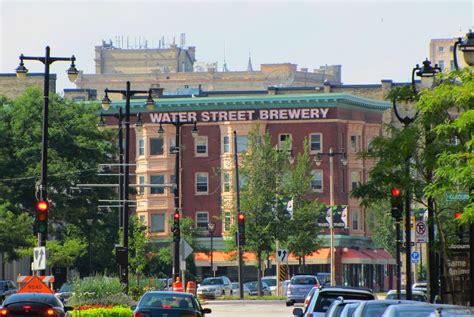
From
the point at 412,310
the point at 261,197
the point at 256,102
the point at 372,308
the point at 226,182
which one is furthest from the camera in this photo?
the point at 256,102

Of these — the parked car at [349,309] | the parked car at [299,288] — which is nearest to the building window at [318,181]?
the parked car at [299,288]

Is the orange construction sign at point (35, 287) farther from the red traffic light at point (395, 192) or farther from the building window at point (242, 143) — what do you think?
the building window at point (242, 143)

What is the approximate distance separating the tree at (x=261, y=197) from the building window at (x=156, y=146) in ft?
76.7

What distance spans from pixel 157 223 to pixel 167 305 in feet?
273

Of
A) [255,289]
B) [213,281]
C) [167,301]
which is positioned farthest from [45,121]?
[255,289]

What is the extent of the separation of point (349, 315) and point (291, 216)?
7058 cm

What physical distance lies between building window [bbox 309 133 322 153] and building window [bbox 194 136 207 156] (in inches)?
340

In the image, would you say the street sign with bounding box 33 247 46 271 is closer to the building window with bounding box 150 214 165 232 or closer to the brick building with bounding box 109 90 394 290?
the brick building with bounding box 109 90 394 290

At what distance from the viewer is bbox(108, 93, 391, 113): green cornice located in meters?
115

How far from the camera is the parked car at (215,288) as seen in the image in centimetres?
8950

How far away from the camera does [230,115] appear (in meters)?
117

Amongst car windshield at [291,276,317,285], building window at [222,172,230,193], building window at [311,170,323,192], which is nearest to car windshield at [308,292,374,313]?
car windshield at [291,276,317,285]

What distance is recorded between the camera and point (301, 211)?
9569 cm

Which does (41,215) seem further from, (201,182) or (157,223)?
(157,223)
